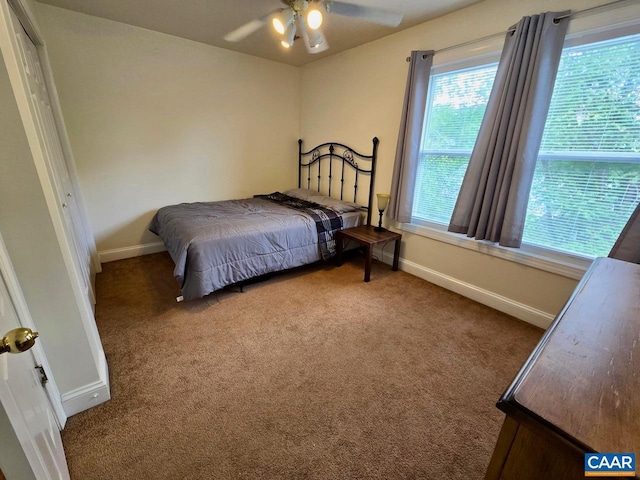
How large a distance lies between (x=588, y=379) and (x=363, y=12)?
86.7 inches

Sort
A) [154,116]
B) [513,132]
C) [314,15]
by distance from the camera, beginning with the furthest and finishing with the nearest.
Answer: [154,116] < [513,132] < [314,15]

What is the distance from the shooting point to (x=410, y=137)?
2611 millimetres

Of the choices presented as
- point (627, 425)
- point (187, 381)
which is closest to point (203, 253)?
point (187, 381)

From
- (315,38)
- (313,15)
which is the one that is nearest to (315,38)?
(315,38)

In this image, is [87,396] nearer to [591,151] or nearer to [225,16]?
[225,16]

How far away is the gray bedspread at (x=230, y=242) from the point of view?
7.25 ft

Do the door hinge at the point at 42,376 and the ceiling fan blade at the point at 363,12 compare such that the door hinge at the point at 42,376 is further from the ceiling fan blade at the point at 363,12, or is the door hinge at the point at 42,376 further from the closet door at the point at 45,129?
the ceiling fan blade at the point at 363,12

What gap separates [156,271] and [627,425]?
338cm

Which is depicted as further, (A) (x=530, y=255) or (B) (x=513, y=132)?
(A) (x=530, y=255)

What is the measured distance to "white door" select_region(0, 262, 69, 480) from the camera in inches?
24.7

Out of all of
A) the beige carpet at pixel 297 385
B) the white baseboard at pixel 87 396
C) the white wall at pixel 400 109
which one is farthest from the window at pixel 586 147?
the white baseboard at pixel 87 396

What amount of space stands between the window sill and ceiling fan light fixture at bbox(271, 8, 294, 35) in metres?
2.07

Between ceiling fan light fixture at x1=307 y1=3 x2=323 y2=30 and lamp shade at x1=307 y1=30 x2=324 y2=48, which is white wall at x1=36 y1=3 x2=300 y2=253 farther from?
ceiling fan light fixture at x1=307 y1=3 x2=323 y2=30

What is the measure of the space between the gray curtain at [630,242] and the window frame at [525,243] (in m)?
→ 0.29
